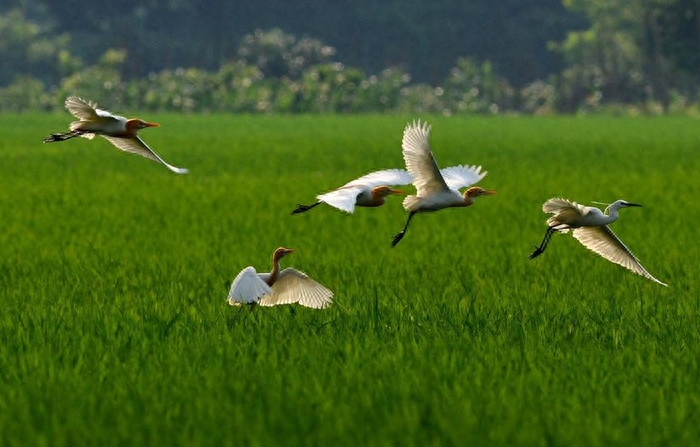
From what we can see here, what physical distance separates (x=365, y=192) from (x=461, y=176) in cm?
105

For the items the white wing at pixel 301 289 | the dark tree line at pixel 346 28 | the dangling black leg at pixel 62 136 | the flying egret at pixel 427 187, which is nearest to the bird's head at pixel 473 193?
the flying egret at pixel 427 187

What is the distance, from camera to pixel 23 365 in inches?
209

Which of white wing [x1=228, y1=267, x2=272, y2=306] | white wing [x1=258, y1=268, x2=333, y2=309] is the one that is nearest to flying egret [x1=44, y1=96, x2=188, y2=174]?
white wing [x1=228, y1=267, x2=272, y2=306]

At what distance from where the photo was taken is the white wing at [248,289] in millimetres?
5199

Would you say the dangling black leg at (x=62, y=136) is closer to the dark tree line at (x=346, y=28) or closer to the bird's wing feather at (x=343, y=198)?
the bird's wing feather at (x=343, y=198)

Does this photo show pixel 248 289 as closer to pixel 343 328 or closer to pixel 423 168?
pixel 423 168

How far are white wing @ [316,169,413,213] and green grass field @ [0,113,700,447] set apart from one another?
74cm

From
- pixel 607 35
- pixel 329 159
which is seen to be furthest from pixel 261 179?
pixel 607 35

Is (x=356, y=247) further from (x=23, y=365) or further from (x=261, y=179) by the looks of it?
(x=261, y=179)

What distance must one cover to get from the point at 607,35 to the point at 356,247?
49.3 metres

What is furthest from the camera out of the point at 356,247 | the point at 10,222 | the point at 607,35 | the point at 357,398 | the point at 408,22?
the point at 408,22

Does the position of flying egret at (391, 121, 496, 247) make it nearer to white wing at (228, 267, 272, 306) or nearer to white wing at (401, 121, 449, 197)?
white wing at (401, 121, 449, 197)

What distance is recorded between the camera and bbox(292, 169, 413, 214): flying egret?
398 cm

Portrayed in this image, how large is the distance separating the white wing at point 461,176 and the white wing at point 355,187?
14.7 inches
